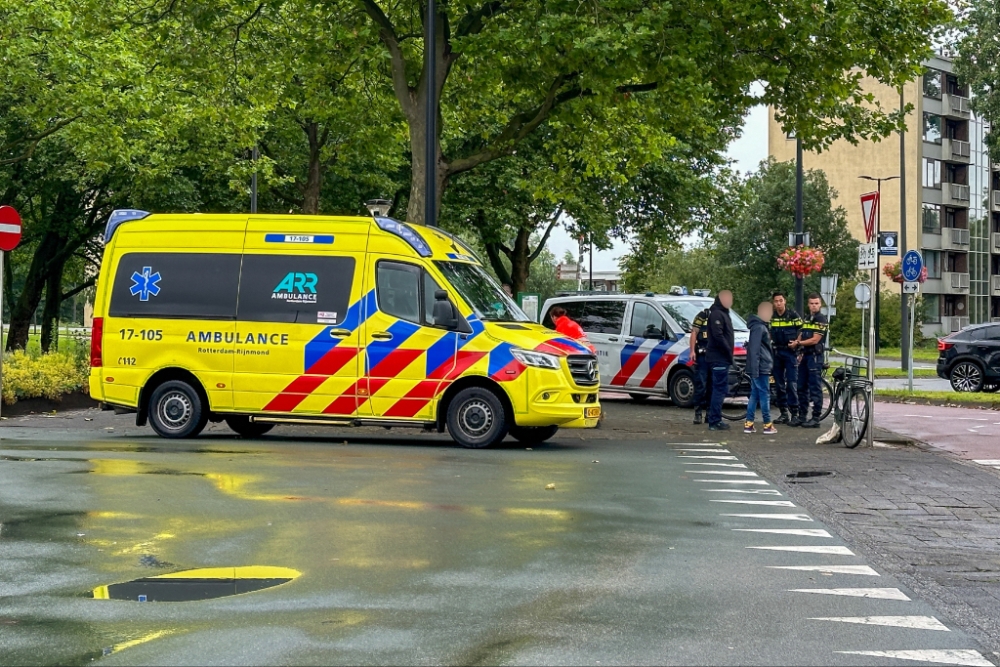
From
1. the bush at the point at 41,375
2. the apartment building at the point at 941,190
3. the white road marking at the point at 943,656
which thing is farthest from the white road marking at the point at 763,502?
the apartment building at the point at 941,190

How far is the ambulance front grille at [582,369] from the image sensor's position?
50.2 feet

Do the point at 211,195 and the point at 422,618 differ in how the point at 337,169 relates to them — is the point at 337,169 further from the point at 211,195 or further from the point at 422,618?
the point at 422,618

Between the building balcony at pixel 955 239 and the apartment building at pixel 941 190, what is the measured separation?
2.2 inches

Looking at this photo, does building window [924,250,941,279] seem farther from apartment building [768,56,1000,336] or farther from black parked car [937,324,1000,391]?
black parked car [937,324,1000,391]

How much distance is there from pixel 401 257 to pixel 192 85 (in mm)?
10655

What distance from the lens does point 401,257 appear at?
50.4 feet

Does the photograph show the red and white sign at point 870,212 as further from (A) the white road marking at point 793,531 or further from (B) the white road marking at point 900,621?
(B) the white road marking at point 900,621

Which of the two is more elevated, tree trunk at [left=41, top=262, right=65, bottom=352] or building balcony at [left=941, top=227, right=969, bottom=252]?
building balcony at [left=941, top=227, right=969, bottom=252]

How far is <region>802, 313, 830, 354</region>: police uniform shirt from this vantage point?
732 inches

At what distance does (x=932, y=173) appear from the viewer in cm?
7488

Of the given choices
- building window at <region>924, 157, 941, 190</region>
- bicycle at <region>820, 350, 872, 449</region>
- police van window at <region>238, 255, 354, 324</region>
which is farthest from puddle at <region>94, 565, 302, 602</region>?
building window at <region>924, 157, 941, 190</region>

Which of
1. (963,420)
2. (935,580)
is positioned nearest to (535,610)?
(935,580)

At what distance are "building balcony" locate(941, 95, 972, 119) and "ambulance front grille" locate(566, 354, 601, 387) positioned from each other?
6505 centimetres

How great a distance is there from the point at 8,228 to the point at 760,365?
34.4ft
